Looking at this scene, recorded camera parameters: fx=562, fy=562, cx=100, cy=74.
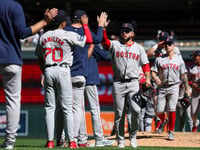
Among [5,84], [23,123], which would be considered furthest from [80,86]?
[23,123]

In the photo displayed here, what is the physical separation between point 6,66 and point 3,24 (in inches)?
19.3

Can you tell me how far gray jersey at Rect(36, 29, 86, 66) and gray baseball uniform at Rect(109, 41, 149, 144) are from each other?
1.29m

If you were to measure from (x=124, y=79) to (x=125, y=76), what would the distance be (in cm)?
5

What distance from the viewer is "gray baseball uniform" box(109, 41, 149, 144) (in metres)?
8.54

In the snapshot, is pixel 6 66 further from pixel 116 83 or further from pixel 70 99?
pixel 116 83

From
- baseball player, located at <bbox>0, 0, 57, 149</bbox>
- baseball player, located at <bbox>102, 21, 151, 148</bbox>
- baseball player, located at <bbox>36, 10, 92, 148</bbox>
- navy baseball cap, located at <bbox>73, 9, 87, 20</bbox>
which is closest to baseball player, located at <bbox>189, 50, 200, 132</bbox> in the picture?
baseball player, located at <bbox>102, 21, 151, 148</bbox>

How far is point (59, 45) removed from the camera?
24.6 ft

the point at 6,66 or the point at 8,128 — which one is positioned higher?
the point at 6,66

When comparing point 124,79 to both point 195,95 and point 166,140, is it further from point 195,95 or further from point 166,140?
point 195,95

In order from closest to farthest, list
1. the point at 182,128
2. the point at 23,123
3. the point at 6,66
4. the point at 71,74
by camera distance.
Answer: the point at 6,66, the point at 71,74, the point at 182,128, the point at 23,123

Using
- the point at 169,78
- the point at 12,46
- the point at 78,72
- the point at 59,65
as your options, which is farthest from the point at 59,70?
the point at 169,78

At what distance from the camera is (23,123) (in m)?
16.0

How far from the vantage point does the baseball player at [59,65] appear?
24.5ft

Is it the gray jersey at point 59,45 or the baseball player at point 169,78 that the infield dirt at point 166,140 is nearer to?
the baseball player at point 169,78
